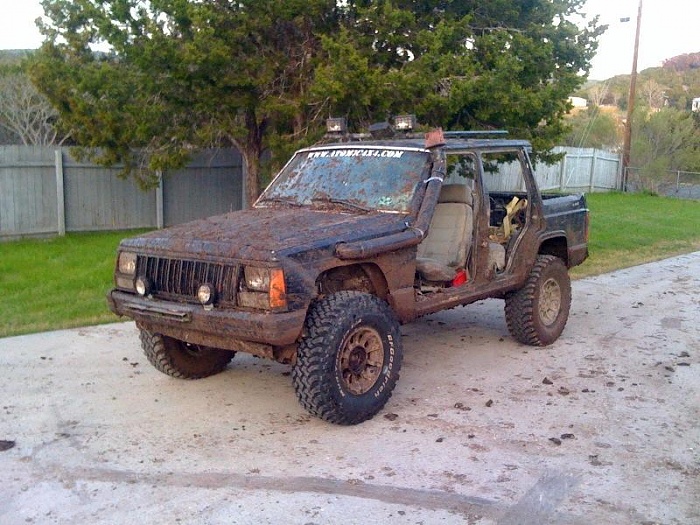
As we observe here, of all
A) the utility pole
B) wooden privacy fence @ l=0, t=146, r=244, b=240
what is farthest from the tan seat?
the utility pole

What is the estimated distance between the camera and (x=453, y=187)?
7441 millimetres

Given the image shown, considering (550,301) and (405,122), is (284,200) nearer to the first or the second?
(405,122)

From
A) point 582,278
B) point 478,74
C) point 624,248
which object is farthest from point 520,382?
point 624,248

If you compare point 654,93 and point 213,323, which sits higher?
point 654,93

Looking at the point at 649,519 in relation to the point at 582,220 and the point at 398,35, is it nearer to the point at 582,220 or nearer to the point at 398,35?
the point at 582,220

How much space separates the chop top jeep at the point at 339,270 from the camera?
5.45 meters

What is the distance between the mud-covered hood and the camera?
17.9 feet

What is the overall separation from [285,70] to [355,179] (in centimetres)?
648

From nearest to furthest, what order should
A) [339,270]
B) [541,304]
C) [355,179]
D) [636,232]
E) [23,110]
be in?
[339,270] → [355,179] → [541,304] → [636,232] → [23,110]

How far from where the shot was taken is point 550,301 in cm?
823

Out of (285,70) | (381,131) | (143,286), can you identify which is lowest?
(143,286)

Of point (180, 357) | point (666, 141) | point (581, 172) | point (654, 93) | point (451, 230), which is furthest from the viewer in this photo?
point (654, 93)

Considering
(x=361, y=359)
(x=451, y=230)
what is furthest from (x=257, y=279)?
(x=451, y=230)

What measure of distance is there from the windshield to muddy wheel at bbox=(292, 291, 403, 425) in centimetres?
108
